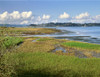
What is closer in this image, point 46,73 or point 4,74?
point 4,74

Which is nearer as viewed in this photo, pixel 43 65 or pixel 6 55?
pixel 6 55

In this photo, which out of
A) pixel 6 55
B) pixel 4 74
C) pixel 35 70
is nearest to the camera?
pixel 4 74

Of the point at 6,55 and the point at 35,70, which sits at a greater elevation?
the point at 6,55

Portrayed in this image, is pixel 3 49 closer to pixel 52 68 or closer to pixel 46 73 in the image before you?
pixel 46 73

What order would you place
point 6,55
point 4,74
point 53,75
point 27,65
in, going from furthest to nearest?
1. point 27,65
2. point 53,75
3. point 6,55
4. point 4,74

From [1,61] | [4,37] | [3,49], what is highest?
[4,37]

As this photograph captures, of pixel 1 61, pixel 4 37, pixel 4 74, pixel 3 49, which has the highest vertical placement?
pixel 4 37

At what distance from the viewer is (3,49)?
9398 millimetres

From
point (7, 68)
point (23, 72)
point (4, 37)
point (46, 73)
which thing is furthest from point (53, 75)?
point (4, 37)

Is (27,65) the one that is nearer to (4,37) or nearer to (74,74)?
(74,74)

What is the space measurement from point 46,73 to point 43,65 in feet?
6.80

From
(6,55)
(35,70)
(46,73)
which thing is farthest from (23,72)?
(6,55)

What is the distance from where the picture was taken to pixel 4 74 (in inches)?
356

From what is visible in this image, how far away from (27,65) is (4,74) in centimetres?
650
